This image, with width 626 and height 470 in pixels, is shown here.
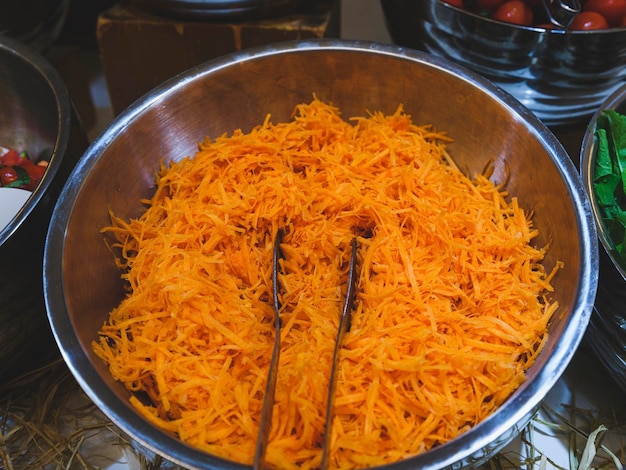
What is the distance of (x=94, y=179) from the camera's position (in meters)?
1.28

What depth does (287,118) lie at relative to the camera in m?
1.58

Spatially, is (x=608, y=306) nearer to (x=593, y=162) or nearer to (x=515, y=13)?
(x=593, y=162)

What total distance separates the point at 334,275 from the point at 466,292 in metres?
0.28

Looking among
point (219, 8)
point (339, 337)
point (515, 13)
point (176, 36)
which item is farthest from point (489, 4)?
point (339, 337)

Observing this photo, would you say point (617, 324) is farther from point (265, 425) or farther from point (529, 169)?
point (265, 425)

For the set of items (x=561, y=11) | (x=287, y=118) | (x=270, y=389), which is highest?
(x=561, y=11)

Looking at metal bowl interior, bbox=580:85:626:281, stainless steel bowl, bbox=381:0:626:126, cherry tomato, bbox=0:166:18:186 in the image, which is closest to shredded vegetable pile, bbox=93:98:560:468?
metal bowl interior, bbox=580:85:626:281

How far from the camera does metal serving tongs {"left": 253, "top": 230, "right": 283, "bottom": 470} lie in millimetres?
886

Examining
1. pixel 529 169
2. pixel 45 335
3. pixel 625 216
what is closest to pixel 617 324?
pixel 625 216

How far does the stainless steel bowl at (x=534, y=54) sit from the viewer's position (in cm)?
141

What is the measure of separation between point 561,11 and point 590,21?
0.20 meters

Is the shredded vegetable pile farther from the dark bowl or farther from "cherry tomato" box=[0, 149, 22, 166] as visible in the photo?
"cherry tomato" box=[0, 149, 22, 166]

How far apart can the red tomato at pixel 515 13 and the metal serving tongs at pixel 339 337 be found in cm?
85

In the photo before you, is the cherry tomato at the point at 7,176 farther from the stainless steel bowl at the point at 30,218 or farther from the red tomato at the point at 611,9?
the red tomato at the point at 611,9
